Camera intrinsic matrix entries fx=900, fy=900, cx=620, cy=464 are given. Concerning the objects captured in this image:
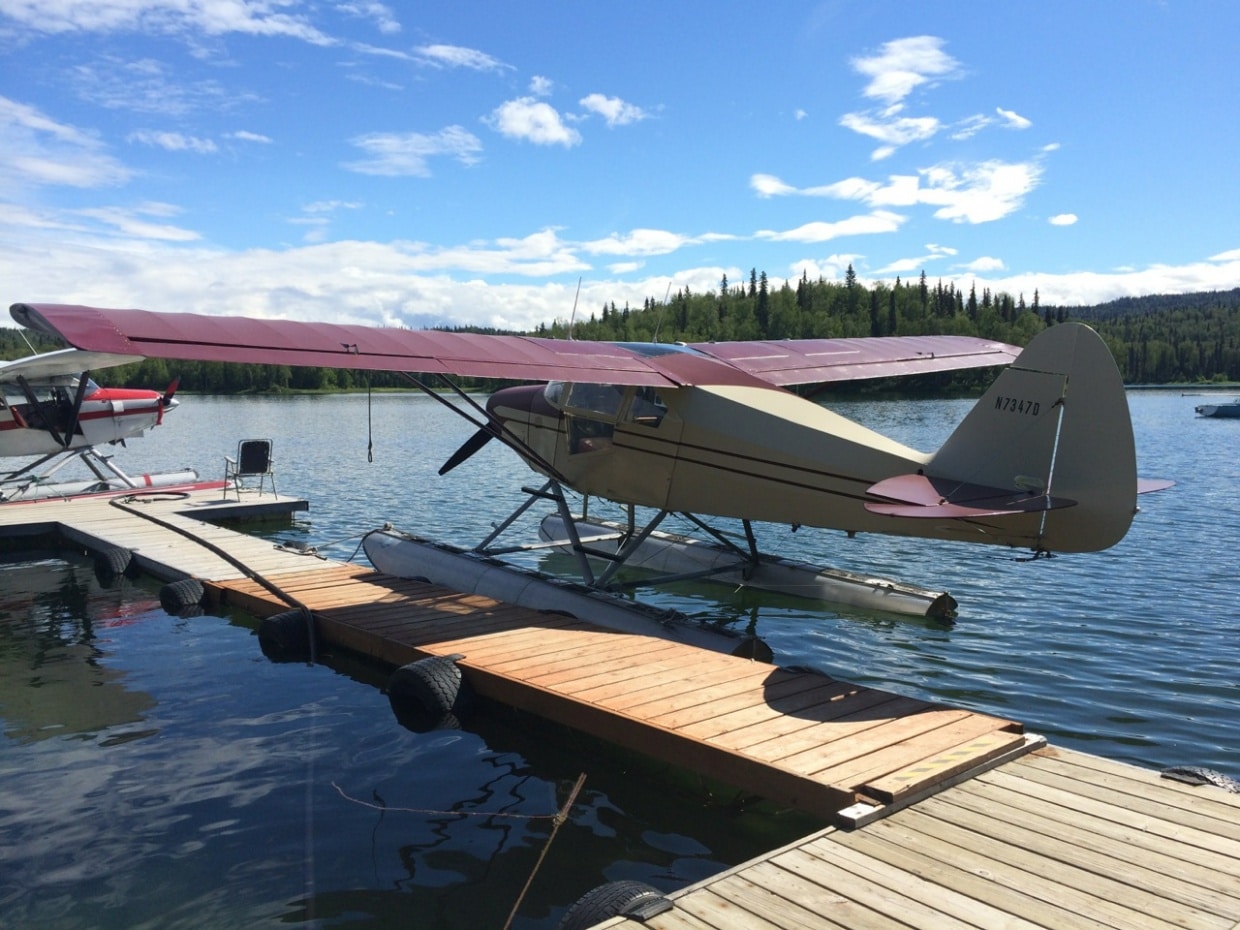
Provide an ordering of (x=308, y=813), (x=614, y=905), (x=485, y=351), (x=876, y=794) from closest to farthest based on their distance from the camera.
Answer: (x=614, y=905)
(x=876, y=794)
(x=308, y=813)
(x=485, y=351)

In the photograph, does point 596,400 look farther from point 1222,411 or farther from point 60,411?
point 1222,411

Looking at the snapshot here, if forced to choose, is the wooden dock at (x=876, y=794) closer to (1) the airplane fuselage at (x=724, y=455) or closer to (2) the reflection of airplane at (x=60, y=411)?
(1) the airplane fuselage at (x=724, y=455)

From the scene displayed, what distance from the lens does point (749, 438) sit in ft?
26.8

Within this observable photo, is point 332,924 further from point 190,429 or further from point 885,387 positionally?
point 885,387

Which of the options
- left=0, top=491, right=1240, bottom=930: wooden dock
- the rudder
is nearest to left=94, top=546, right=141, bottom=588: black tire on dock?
left=0, top=491, right=1240, bottom=930: wooden dock

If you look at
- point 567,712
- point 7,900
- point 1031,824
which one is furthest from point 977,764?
point 7,900

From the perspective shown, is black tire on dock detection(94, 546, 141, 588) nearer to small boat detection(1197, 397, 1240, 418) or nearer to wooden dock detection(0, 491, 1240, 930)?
wooden dock detection(0, 491, 1240, 930)

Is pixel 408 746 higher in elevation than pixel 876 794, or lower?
lower

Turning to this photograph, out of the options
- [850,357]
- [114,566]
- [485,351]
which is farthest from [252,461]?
[850,357]

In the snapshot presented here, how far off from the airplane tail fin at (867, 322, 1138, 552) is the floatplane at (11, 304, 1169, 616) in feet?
0.04

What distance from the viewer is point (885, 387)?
9169 cm

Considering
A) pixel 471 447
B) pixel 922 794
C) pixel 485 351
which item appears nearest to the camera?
pixel 922 794

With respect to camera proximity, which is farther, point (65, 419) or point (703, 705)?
point (65, 419)

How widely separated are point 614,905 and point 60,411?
1746cm
